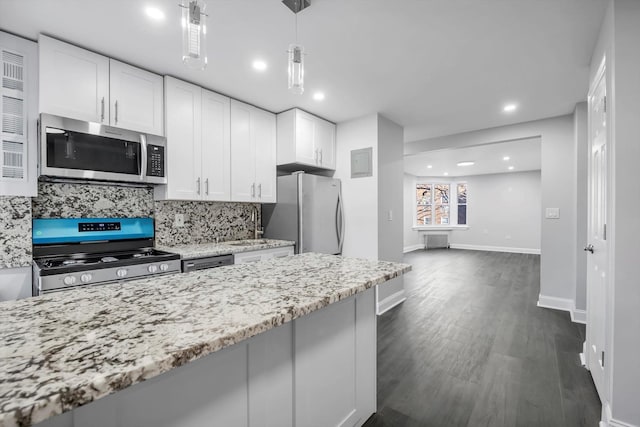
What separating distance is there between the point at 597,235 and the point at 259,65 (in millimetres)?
2722

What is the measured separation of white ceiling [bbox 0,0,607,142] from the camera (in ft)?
5.75

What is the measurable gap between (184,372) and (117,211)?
232cm

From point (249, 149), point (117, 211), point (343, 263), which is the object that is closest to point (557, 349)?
point (343, 263)

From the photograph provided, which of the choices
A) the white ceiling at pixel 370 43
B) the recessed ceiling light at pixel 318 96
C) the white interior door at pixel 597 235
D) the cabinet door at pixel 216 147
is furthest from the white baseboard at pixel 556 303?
the cabinet door at pixel 216 147

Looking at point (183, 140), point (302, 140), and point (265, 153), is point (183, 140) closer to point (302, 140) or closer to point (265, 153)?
point (265, 153)

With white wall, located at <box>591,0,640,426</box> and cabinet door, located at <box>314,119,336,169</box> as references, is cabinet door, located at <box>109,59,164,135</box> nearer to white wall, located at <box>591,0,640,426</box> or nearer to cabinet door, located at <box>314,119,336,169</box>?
cabinet door, located at <box>314,119,336,169</box>

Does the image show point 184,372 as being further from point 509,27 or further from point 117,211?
point 509,27

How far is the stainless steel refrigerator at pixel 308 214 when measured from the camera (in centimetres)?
337

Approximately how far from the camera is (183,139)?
271 cm

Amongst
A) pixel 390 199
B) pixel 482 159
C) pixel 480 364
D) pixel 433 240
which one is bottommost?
pixel 480 364

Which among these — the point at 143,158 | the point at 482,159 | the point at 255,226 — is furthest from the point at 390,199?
the point at 482,159

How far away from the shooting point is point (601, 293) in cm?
182

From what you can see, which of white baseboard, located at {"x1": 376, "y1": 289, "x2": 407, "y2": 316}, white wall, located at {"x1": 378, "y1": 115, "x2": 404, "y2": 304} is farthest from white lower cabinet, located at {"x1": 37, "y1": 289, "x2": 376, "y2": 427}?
white wall, located at {"x1": 378, "y1": 115, "x2": 404, "y2": 304}

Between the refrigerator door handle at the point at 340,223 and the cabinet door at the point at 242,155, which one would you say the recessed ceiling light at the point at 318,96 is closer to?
the cabinet door at the point at 242,155
